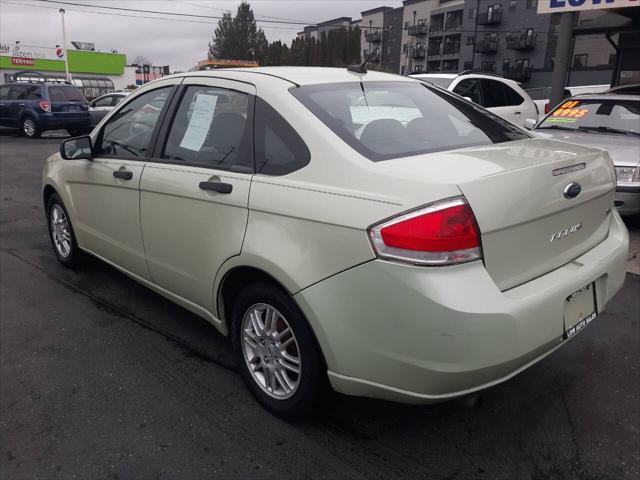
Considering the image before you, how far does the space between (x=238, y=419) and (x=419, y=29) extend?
69.9 meters

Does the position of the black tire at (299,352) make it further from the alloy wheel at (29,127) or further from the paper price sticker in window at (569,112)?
the alloy wheel at (29,127)

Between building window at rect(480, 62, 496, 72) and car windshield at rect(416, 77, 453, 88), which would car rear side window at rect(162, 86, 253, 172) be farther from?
building window at rect(480, 62, 496, 72)

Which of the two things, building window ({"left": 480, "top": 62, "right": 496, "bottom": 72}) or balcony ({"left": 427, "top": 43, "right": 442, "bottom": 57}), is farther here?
balcony ({"left": 427, "top": 43, "right": 442, "bottom": 57})

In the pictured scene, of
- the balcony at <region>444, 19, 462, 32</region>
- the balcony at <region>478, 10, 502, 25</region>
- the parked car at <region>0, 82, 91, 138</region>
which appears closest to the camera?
the parked car at <region>0, 82, 91, 138</region>

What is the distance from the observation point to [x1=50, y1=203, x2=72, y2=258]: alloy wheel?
4.58m

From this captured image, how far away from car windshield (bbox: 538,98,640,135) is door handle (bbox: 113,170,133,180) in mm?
5929

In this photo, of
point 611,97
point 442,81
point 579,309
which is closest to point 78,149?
point 579,309

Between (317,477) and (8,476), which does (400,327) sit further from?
(8,476)

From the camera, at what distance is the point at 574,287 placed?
237 cm

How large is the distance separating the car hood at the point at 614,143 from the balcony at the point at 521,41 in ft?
171

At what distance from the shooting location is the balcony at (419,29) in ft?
215

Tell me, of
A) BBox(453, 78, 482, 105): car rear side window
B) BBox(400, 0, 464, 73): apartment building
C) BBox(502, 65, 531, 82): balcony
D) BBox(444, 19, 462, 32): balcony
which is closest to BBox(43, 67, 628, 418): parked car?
BBox(453, 78, 482, 105): car rear side window

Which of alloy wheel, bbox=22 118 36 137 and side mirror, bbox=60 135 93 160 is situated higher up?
side mirror, bbox=60 135 93 160

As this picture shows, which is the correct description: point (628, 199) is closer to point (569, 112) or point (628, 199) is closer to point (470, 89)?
point (569, 112)
